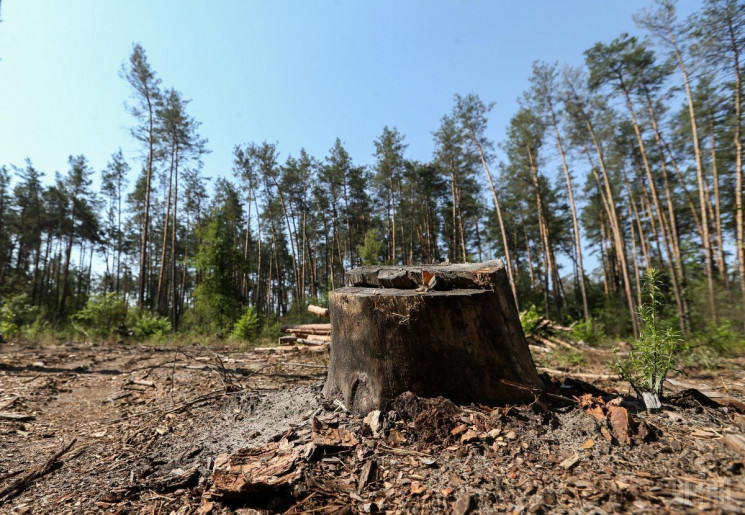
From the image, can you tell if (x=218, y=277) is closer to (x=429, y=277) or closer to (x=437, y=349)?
(x=429, y=277)

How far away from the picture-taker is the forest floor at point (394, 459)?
153 centimetres

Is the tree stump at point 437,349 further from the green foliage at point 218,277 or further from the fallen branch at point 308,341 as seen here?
the green foliage at point 218,277

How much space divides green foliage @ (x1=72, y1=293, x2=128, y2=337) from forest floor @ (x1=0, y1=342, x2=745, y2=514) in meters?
11.0

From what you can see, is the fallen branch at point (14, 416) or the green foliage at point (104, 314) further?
the green foliage at point (104, 314)

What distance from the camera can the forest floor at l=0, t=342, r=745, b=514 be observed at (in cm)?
153

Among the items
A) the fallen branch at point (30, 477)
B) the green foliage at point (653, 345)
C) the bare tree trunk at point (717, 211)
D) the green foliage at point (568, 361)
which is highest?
the bare tree trunk at point (717, 211)

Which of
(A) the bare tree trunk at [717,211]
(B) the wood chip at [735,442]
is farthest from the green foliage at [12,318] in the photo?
(A) the bare tree trunk at [717,211]

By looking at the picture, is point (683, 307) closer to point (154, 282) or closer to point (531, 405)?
point (531, 405)

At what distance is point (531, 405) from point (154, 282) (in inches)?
1808

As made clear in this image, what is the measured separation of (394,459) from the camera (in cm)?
193

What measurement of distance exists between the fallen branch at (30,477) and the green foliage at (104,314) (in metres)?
11.7

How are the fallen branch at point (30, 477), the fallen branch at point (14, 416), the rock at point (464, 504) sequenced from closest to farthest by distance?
the rock at point (464, 504) → the fallen branch at point (30, 477) → the fallen branch at point (14, 416)

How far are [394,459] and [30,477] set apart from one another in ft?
8.55

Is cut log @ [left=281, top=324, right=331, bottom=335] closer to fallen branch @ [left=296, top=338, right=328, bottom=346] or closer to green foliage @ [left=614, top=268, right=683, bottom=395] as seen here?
fallen branch @ [left=296, top=338, right=328, bottom=346]
